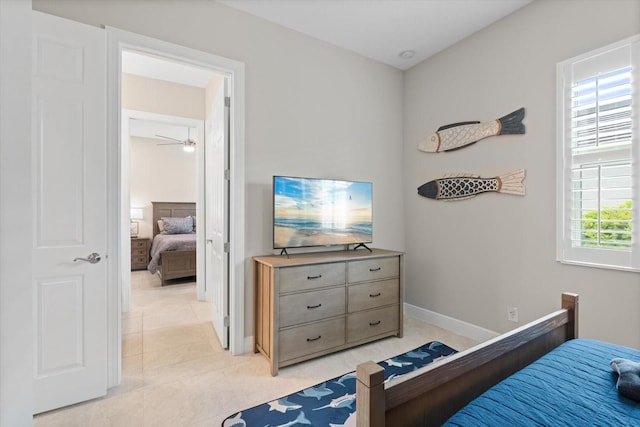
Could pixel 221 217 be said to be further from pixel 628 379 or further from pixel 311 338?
pixel 628 379

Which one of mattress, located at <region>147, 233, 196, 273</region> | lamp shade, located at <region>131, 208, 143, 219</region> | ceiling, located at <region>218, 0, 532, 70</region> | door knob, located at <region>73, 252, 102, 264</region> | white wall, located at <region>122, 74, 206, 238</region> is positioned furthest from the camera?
white wall, located at <region>122, 74, 206, 238</region>

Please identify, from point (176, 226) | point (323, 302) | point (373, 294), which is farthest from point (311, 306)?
point (176, 226)

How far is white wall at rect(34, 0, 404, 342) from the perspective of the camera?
7.54 feet

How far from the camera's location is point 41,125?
5.87 ft

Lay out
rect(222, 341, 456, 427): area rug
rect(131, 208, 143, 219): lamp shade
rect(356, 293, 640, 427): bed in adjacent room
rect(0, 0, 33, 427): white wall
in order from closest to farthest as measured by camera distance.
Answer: rect(356, 293, 640, 427): bed in adjacent room < rect(0, 0, 33, 427): white wall < rect(222, 341, 456, 427): area rug < rect(131, 208, 143, 219): lamp shade

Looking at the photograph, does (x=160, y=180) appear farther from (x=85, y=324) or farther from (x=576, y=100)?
(x=576, y=100)

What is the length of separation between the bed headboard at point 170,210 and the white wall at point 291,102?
200 inches

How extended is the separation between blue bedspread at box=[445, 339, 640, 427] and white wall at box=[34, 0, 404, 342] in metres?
2.04

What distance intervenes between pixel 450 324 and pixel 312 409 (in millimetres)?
1863

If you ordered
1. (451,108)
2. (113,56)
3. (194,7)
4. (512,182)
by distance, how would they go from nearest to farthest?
(113,56), (194,7), (512,182), (451,108)

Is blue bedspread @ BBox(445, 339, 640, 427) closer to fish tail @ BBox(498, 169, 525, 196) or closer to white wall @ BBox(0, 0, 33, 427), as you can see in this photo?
white wall @ BBox(0, 0, 33, 427)

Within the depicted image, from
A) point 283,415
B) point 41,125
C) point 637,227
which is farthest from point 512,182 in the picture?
point 41,125

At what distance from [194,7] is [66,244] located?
6.52ft

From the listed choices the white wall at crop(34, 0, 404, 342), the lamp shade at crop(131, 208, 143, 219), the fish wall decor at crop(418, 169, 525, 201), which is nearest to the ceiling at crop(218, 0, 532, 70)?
the white wall at crop(34, 0, 404, 342)
